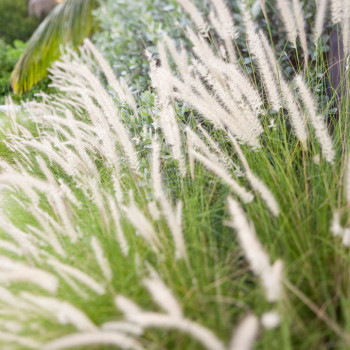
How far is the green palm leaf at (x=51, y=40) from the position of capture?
5402mm

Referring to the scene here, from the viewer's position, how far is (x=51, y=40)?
217 inches

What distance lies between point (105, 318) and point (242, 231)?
1.89 feet

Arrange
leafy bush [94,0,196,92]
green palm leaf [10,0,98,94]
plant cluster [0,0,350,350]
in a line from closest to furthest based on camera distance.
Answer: plant cluster [0,0,350,350] < leafy bush [94,0,196,92] < green palm leaf [10,0,98,94]

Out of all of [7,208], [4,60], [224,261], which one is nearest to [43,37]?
[4,60]

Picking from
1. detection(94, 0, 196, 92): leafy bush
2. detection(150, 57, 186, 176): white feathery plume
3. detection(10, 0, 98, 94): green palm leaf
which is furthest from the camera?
detection(10, 0, 98, 94): green palm leaf

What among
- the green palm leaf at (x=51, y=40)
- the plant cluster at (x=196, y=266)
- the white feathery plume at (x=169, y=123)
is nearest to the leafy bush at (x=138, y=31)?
the green palm leaf at (x=51, y=40)

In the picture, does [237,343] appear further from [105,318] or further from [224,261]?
[224,261]

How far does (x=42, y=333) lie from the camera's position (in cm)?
126

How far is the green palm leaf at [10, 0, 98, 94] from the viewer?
213 inches

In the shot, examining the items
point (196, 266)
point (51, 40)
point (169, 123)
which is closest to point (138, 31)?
point (169, 123)

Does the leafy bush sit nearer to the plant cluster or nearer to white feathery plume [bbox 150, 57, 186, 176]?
white feathery plume [bbox 150, 57, 186, 176]

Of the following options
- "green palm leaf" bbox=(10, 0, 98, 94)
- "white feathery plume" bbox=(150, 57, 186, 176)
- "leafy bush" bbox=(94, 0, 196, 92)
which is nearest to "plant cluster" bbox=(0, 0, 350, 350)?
"white feathery plume" bbox=(150, 57, 186, 176)

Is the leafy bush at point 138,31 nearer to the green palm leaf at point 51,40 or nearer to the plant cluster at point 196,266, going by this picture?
the green palm leaf at point 51,40

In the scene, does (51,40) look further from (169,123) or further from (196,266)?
(196,266)
